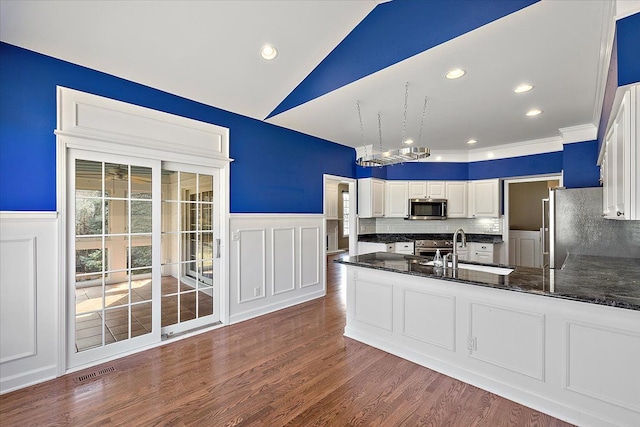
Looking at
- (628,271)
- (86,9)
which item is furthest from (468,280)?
(86,9)

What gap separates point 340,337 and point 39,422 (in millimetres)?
2513

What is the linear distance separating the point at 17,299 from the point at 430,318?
347 centimetres

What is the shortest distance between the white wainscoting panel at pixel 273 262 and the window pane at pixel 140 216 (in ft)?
3.12

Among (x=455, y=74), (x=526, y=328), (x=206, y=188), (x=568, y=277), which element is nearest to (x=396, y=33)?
(x=455, y=74)

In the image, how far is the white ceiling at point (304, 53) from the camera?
223cm

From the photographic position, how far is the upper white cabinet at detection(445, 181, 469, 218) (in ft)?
20.3

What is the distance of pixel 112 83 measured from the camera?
2916mm

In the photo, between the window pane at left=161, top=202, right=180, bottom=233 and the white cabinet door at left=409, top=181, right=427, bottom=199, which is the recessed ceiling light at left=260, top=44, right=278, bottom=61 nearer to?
the window pane at left=161, top=202, right=180, bottom=233

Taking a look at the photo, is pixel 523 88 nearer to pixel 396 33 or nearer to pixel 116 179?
pixel 396 33

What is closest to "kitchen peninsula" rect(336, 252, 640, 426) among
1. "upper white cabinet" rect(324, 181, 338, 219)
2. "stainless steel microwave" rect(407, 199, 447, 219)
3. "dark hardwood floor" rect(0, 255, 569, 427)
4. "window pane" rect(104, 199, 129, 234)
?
"dark hardwood floor" rect(0, 255, 569, 427)

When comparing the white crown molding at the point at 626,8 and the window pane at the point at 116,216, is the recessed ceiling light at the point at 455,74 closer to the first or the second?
the white crown molding at the point at 626,8

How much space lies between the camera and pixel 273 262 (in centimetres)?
434

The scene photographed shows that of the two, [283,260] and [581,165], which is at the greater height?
[581,165]

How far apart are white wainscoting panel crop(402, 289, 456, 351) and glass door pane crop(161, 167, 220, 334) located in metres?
2.35
